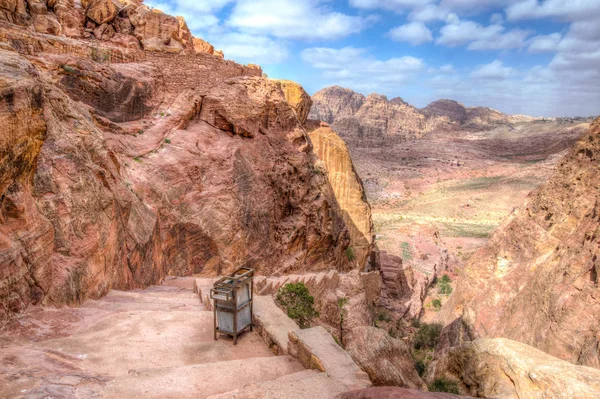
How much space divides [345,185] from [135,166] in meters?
14.2

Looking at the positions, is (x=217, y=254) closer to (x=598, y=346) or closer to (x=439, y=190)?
(x=598, y=346)

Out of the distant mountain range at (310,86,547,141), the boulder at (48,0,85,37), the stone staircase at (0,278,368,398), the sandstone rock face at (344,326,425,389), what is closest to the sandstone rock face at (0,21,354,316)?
the stone staircase at (0,278,368,398)

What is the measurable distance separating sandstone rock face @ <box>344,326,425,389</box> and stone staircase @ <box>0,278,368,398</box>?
69.8 inches

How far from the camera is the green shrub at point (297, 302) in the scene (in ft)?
30.5

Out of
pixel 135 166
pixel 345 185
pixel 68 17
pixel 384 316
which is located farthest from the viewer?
pixel 345 185

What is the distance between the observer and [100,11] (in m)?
19.4

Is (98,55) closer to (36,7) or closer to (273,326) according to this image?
(36,7)

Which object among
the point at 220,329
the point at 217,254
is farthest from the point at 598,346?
the point at 217,254

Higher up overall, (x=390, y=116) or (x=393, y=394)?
(x=390, y=116)

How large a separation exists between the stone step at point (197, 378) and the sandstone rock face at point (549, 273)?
251 inches

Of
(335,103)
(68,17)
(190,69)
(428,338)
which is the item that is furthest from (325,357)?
(335,103)

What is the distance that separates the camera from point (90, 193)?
7418mm

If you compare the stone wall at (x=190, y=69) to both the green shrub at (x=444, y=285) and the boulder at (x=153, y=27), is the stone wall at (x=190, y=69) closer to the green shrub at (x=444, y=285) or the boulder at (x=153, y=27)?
the boulder at (x=153, y=27)

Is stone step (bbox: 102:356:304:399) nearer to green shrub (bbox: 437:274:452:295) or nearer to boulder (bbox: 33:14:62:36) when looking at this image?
boulder (bbox: 33:14:62:36)
